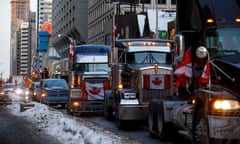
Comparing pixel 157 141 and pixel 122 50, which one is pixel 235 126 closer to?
pixel 157 141

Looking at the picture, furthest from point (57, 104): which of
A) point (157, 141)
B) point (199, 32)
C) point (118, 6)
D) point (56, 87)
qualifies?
point (118, 6)

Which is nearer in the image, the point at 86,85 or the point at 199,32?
the point at 199,32

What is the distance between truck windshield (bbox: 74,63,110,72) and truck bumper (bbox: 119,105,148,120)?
9168 mm

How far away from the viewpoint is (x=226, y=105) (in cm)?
886

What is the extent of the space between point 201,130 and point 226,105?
103cm

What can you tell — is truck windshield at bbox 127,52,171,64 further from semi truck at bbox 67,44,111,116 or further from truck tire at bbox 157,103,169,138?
semi truck at bbox 67,44,111,116

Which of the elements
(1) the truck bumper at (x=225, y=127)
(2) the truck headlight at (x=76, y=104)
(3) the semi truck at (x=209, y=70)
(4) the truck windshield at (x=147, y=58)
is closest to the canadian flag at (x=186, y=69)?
(3) the semi truck at (x=209, y=70)

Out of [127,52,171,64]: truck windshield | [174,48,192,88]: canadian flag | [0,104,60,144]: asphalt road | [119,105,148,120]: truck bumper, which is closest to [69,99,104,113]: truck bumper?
[0,104,60,144]: asphalt road

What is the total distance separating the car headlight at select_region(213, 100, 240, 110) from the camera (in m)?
8.77

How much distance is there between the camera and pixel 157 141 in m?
14.2

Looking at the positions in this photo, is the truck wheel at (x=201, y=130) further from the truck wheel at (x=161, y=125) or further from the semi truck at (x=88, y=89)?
the semi truck at (x=88, y=89)

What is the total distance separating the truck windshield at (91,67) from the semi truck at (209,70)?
1383cm

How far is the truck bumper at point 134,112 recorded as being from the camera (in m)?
17.0

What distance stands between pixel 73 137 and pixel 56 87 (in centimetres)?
2046
